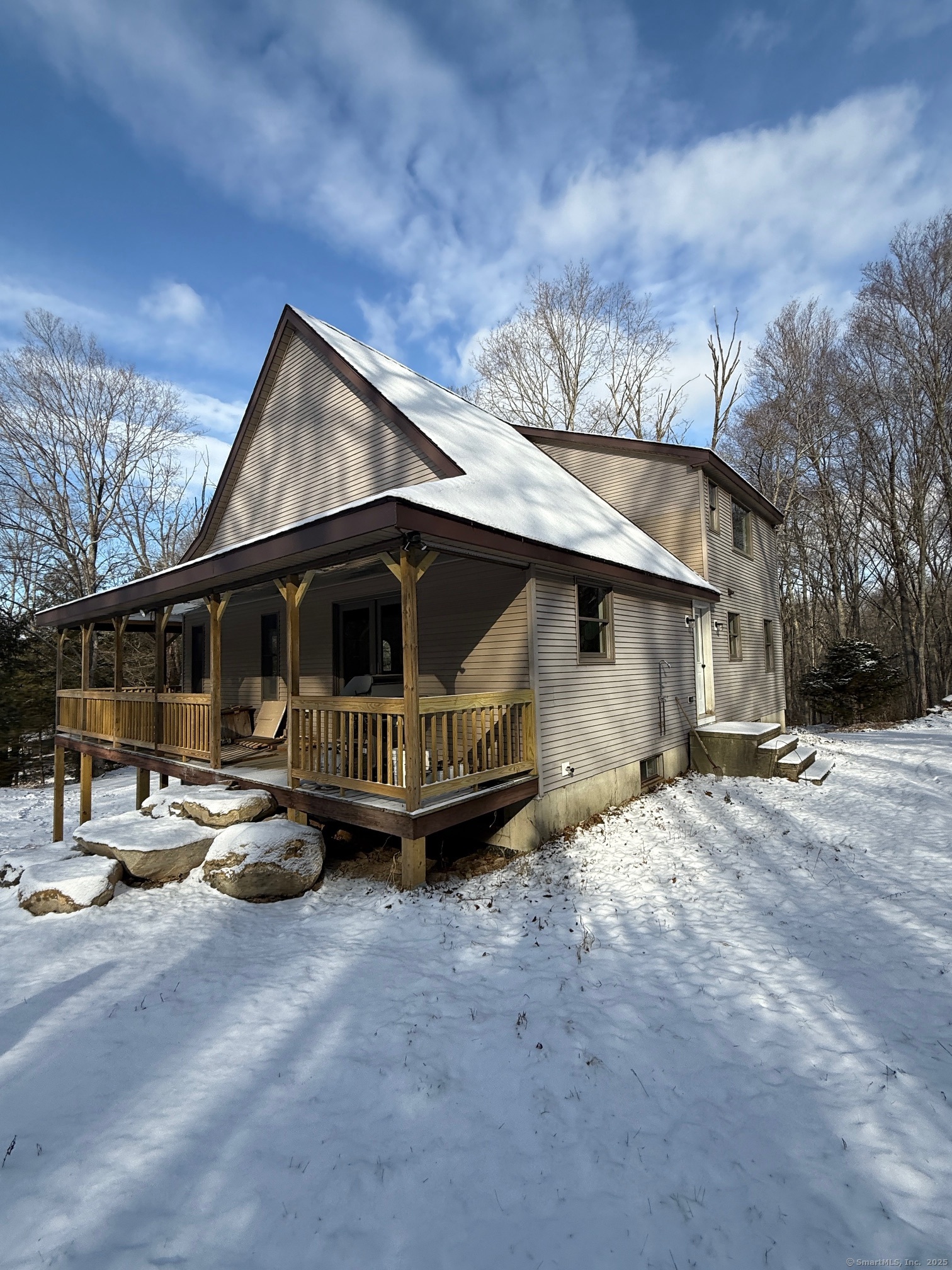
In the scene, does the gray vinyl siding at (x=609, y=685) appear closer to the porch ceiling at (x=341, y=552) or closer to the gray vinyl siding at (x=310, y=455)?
the porch ceiling at (x=341, y=552)

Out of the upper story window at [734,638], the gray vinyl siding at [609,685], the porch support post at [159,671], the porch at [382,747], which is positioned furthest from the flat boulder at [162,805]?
Answer: the upper story window at [734,638]

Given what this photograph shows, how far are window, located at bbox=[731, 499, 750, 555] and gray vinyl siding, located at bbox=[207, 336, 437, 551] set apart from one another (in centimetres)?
935

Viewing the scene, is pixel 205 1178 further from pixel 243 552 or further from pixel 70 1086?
pixel 243 552

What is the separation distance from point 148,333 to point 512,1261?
2744 cm

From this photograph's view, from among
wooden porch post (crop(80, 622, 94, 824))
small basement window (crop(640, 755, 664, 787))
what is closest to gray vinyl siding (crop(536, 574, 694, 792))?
small basement window (crop(640, 755, 664, 787))

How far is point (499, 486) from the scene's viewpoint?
8195 mm

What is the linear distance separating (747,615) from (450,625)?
9.96 metres

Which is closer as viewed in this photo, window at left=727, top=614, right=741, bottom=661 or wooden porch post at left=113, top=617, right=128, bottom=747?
wooden porch post at left=113, top=617, right=128, bottom=747

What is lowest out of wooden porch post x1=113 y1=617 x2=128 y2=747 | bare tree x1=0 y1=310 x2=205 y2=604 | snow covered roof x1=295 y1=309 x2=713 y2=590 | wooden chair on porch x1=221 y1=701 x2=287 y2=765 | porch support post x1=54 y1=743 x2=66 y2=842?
porch support post x1=54 y1=743 x2=66 y2=842

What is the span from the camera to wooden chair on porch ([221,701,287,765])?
978 centimetres

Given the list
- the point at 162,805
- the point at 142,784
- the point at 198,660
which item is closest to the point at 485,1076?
the point at 162,805

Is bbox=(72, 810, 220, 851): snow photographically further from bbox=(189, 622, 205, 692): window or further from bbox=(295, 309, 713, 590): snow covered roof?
bbox=(189, 622, 205, 692): window

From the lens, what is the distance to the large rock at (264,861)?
18.6 feet

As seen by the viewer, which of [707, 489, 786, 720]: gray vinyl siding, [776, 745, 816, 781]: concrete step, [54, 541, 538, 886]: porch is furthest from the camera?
[707, 489, 786, 720]: gray vinyl siding
